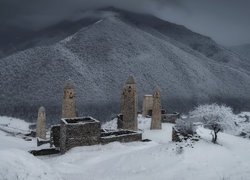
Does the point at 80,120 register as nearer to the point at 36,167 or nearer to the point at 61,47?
the point at 36,167

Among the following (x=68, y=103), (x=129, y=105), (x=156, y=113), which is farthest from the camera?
(x=156, y=113)

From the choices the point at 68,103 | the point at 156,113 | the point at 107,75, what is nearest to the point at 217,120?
the point at 156,113

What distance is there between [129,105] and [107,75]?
70968mm

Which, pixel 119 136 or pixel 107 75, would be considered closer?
pixel 119 136

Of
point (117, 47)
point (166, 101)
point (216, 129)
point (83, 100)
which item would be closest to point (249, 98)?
point (166, 101)

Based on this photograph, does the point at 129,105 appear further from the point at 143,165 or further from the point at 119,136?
the point at 143,165

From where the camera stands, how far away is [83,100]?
87562mm

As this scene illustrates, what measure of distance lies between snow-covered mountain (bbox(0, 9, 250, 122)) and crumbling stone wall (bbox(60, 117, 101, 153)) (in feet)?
159

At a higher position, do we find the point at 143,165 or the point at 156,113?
the point at 156,113

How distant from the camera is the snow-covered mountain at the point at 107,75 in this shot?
289ft

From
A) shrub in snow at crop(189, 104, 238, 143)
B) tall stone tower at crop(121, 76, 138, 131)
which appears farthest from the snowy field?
tall stone tower at crop(121, 76, 138, 131)

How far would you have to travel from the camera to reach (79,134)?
26.0m

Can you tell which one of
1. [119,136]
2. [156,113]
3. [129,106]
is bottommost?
[119,136]

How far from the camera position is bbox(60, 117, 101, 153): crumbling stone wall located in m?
25.8
